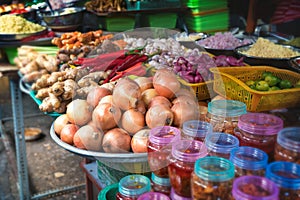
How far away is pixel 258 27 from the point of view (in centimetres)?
330

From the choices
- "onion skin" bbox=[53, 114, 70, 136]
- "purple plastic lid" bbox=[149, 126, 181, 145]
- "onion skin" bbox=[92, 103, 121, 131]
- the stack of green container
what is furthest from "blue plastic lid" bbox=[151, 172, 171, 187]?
the stack of green container

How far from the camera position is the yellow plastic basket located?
1357 mm

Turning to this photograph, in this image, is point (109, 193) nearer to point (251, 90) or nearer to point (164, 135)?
point (164, 135)

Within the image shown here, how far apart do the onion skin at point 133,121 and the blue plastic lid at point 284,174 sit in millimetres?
577

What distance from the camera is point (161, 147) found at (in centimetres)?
103

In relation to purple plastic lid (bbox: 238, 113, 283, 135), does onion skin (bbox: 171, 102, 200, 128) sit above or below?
below

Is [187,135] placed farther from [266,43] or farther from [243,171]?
[266,43]

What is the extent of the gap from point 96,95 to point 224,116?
1.89 feet

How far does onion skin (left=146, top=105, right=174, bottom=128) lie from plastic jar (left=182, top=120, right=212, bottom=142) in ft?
0.38

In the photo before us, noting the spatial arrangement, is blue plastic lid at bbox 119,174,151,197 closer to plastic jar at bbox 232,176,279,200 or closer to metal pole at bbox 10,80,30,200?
plastic jar at bbox 232,176,279,200

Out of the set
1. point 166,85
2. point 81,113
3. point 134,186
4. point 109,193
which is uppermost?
point 166,85

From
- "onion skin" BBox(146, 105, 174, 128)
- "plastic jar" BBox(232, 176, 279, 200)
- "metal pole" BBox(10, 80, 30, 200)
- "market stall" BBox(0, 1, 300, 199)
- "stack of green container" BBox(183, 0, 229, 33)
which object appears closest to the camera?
"plastic jar" BBox(232, 176, 279, 200)

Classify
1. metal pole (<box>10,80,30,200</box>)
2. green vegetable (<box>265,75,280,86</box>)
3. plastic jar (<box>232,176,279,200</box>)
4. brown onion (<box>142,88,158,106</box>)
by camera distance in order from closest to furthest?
1. plastic jar (<box>232,176,279,200</box>)
2. brown onion (<box>142,88,158,106</box>)
3. green vegetable (<box>265,75,280,86</box>)
4. metal pole (<box>10,80,30,200</box>)

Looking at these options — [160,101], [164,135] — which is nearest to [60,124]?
[160,101]
